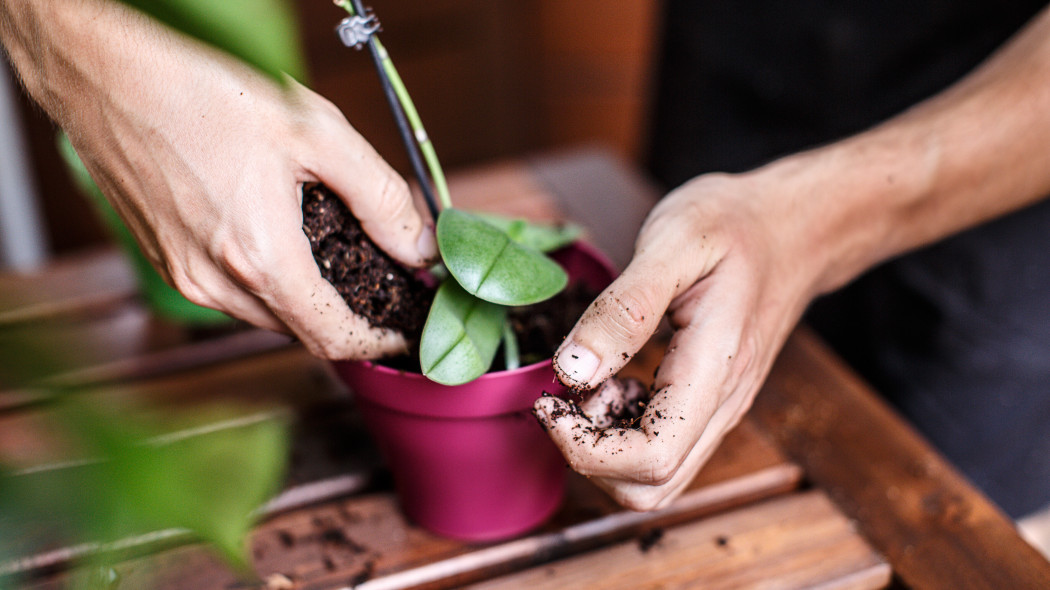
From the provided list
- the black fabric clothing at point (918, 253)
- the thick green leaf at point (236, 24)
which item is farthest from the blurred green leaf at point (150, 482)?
the black fabric clothing at point (918, 253)

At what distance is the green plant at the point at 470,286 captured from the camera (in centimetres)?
51

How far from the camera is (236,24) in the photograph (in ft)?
0.61

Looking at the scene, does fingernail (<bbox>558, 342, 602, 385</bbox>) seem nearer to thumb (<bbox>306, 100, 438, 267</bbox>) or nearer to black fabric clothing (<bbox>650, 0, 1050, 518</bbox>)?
thumb (<bbox>306, 100, 438, 267</bbox>)

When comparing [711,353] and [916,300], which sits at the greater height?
[711,353]

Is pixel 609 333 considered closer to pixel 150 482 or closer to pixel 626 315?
pixel 626 315

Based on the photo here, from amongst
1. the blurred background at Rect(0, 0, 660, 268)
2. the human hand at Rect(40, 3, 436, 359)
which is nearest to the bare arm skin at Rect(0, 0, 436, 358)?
the human hand at Rect(40, 3, 436, 359)

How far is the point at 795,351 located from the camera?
0.88m

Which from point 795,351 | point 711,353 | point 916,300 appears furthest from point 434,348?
point 916,300

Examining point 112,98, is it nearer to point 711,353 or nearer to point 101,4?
point 101,4

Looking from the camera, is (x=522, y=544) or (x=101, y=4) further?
(x=522, y=544)

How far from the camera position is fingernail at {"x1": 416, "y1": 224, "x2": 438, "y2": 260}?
595 millimetres

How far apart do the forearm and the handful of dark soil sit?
34cm

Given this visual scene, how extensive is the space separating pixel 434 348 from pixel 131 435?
0.29 metres

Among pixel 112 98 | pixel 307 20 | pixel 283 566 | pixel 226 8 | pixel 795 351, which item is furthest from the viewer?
pixel 307 20
